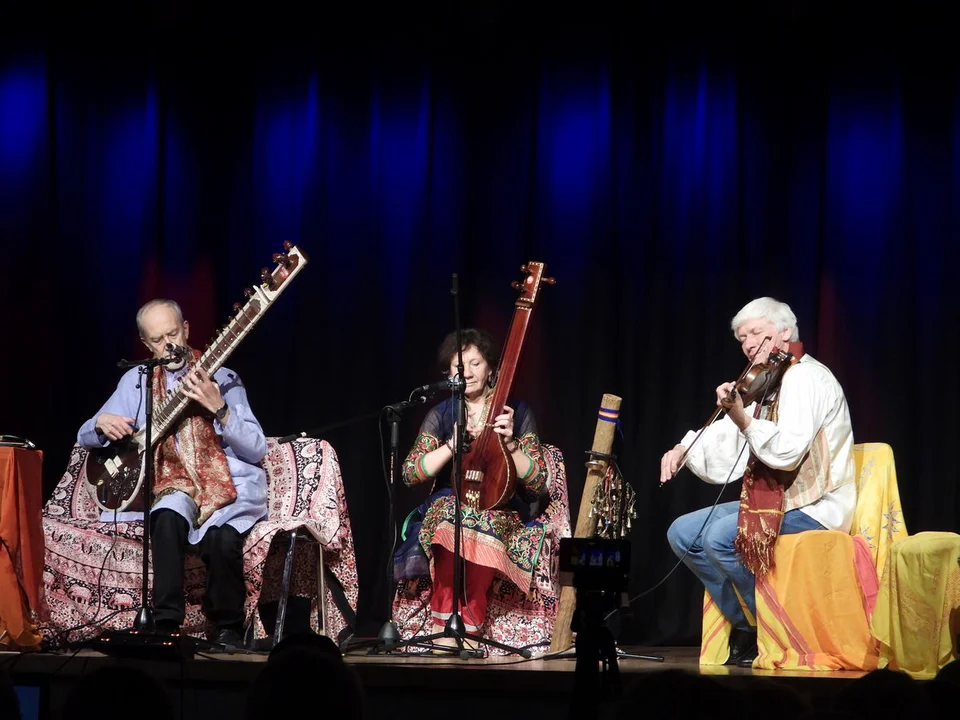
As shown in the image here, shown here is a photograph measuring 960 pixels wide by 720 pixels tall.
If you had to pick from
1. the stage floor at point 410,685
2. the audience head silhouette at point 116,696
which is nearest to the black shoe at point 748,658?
the stage floor at point 410,685

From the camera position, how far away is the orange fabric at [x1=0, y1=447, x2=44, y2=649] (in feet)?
14.4

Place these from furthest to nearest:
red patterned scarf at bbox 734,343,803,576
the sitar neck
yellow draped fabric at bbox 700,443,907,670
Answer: the sitar neck < red patterned scarf at bbox 734,343,803,576 < yellow draped fabric at bbox 700,443,907,670

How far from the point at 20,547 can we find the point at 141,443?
2.07 ft

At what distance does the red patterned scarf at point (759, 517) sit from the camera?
4.38m

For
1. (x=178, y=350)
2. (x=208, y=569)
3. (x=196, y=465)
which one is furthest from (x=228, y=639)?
(x=178, y=350)

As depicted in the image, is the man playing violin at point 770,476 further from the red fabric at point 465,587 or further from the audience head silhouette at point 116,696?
the audience head silhouette at point 116,696

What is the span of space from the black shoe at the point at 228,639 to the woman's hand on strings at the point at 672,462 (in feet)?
5.65

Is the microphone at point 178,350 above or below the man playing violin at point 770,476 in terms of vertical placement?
above

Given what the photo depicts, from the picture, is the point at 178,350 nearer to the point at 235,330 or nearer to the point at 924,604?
the point at 235,330

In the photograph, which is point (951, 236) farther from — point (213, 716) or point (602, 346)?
point (213, 716)

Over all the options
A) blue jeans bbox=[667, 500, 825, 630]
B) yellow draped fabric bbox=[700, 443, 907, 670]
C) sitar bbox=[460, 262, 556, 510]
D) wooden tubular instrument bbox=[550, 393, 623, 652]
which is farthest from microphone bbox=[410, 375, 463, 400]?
yellow draped fabric bbox=[700, 443, 907, 670]

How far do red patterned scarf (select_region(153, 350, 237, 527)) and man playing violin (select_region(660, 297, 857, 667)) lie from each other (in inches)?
67.8

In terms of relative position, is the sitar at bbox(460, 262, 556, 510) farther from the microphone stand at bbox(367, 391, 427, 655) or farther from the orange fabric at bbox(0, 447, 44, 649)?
the orange fabric at bbox(0, 447, 44, 649)

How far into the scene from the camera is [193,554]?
15.8 ft
